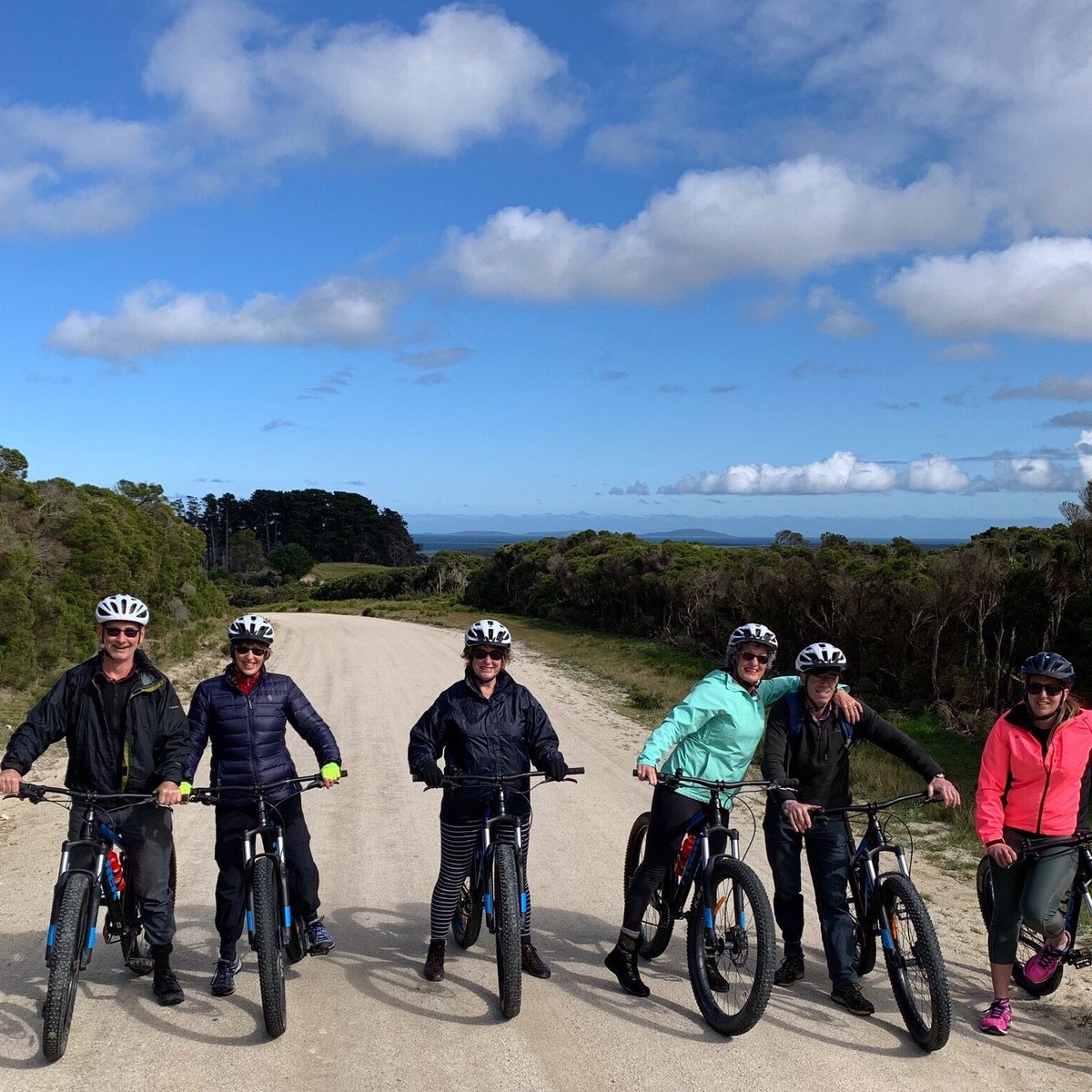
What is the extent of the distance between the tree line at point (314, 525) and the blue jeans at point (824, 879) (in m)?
121

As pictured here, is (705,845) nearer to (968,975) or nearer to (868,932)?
(868,932)

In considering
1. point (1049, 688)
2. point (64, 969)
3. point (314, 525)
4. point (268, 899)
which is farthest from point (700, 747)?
point (314, 525)

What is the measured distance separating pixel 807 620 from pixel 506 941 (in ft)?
64.8

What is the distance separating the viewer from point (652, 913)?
6.14 meters

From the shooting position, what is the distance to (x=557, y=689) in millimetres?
20000

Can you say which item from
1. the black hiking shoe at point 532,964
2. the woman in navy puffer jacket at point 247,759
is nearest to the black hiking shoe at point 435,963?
the black hiking shoe at point 532,964

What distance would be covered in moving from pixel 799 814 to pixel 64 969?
359cm

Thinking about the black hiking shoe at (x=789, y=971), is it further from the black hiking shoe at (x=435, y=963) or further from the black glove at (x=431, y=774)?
the black glove at (x=431, y=774)

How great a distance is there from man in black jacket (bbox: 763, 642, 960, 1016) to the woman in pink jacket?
0.29 m

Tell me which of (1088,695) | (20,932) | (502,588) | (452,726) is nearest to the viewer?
(452,726)

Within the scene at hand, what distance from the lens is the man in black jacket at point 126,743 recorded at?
502cm

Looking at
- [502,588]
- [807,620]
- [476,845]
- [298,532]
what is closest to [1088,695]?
[807,620]

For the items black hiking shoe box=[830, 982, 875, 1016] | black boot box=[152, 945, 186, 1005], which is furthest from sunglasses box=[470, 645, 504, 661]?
black hiking shoe box=[830, 982, 875, 1016]

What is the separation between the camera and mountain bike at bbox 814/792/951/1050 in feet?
15.0
